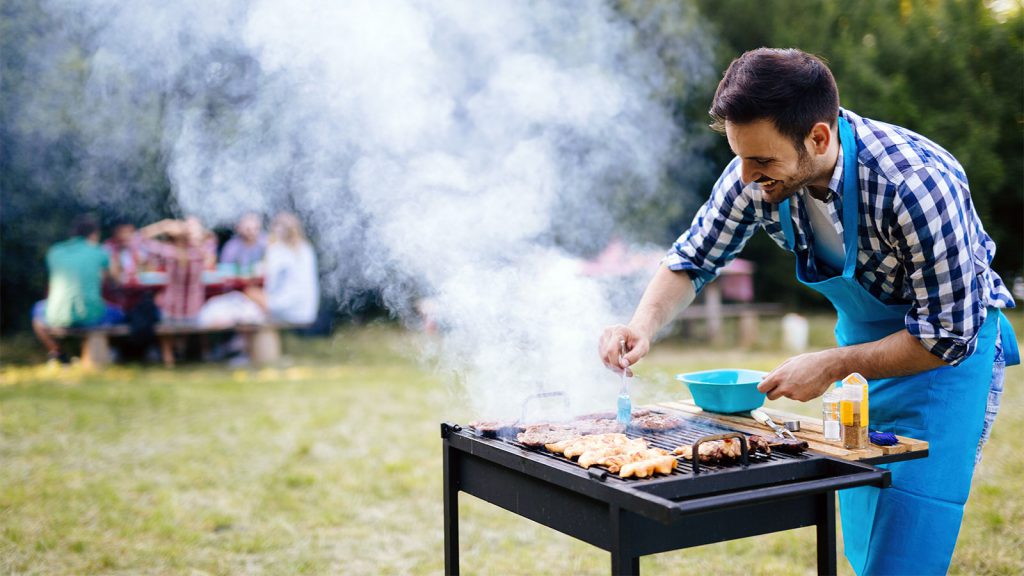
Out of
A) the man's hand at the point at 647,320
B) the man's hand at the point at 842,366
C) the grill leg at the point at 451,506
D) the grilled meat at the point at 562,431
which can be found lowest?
the grill leg at the point at 451,506

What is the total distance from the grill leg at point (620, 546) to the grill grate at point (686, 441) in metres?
0.09

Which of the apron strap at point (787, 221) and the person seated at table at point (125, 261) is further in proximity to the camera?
the person seated at table at point (125, 261)

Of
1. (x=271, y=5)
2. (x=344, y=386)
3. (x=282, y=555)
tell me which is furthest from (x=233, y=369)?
(x=271, y=5)

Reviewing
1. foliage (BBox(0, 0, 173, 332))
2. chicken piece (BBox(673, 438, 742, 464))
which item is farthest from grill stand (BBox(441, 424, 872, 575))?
foliage (BBox(0, 0, 173, 332))

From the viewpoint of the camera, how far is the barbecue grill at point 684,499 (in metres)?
1.90

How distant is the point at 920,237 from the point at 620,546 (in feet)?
3.31

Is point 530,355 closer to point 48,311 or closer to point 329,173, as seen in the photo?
point 329,173

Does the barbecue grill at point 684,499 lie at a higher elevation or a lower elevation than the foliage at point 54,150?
lower

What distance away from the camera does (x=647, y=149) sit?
11766 millimetres

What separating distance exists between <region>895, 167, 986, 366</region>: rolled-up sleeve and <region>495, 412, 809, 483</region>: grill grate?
1.47 feet

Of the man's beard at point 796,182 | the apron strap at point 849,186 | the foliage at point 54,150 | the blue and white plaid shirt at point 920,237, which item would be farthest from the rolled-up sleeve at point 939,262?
the foliage at point 54,150

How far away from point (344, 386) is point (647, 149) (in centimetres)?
565

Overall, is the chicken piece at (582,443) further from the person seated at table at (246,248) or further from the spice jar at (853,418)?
the person seated at table at (246,248)

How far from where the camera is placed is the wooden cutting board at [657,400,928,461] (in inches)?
85.0
